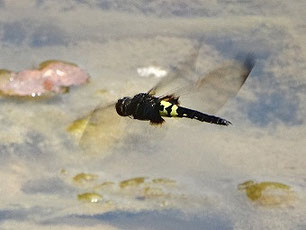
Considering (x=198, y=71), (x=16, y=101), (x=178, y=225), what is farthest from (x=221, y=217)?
(x=16, y=101)

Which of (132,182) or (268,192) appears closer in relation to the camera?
(268,192)

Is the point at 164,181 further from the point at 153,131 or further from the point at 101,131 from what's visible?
the point at 101,131

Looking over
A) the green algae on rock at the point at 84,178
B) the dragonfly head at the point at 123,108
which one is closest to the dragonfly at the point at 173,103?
the dragonfly head at the point at 123,108

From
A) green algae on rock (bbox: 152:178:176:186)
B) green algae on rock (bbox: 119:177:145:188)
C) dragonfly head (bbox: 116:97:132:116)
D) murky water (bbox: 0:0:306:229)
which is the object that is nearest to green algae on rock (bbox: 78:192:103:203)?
murky water (bbox: 0:0:306:229)

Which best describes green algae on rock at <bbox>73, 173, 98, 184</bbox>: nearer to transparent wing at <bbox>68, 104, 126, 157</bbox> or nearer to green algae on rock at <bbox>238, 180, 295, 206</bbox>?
transparent wing at <bbox>68, 104, 126, 157</bbox>

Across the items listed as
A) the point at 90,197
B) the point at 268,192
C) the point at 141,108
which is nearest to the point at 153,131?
the point at 141,108
